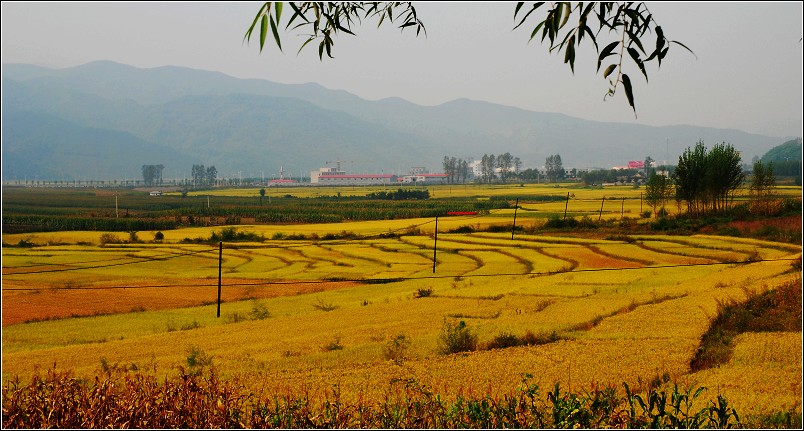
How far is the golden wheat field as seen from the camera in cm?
540

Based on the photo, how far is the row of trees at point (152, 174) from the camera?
357 inches

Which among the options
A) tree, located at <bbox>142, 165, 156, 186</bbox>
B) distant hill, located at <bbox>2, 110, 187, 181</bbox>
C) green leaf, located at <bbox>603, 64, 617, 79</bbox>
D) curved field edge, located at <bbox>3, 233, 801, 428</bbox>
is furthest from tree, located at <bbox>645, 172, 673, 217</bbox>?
tree, located at <bbox>142, 165, 156, 186</bbox>

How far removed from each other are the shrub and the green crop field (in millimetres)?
22

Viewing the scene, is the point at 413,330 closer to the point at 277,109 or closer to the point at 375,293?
the point at 375,293

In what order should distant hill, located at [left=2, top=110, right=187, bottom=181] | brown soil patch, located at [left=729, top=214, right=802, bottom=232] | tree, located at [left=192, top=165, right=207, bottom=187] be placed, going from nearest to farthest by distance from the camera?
brown soil patch, located at [left=729, top=214, right=802, bottom=232]
distant hill, located at [left=2, top=110, right=187, bottom=181]
tree, located at [left=192, top=165, right=207, bottom=187]

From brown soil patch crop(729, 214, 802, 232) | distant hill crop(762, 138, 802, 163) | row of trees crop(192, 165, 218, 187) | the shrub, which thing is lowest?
the shrub

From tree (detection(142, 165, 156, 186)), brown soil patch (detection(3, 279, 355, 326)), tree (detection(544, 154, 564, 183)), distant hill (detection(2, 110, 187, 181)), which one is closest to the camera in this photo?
brown soil patch (detection(3, 279, 355, 326))

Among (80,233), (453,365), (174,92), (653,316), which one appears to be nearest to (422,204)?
(453,365)

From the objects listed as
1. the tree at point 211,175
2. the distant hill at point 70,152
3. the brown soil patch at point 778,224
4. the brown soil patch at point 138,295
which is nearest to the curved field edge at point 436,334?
the brown soil patch at point 138,295

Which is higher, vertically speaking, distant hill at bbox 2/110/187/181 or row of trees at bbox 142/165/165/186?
distant hill at bbox 2/110/187/181

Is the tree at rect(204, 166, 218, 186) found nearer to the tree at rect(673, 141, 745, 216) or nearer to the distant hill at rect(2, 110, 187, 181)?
the distant hill at rect(2, 110, 187, 181)

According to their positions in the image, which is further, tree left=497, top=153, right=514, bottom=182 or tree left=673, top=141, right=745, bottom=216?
tree left=497, top=153, right=514, bottom=182

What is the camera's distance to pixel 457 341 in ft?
19.1

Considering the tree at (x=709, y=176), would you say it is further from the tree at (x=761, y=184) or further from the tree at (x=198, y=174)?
the tree at (x=198, y=174)
